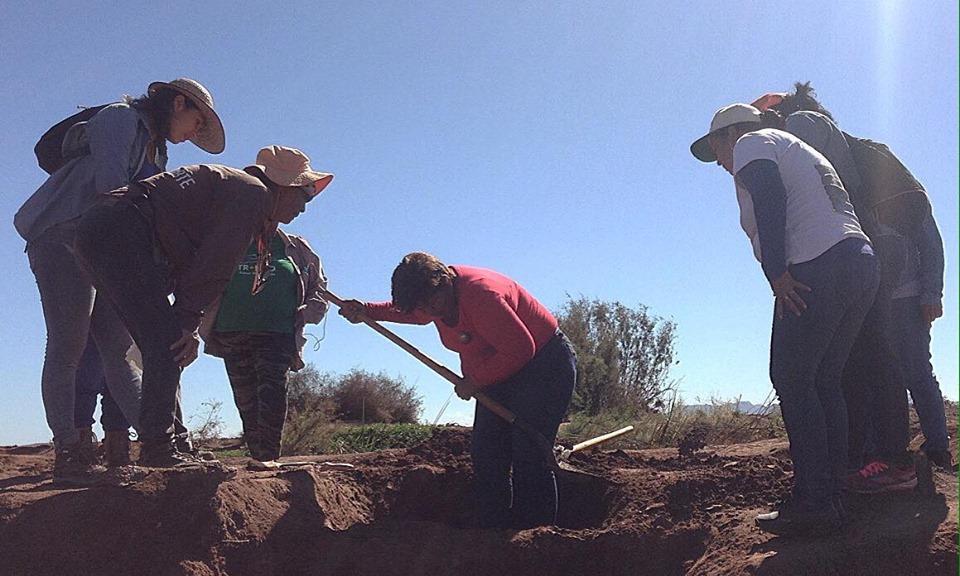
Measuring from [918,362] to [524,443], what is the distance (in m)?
1.99

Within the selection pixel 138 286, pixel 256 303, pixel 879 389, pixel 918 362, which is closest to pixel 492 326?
pixel 256 303

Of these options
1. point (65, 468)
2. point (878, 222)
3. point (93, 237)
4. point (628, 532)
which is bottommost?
point (628, 532)

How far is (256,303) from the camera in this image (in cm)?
403

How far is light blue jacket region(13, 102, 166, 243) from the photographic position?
3518mm

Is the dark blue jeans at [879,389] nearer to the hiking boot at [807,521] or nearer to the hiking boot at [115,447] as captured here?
the hiking boot at [807,521]

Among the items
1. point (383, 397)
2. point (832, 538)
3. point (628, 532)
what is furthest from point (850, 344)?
point (383, 397)

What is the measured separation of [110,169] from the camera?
350 centimetres

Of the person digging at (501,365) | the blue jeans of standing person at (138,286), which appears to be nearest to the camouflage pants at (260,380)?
the person digging at (501,365)

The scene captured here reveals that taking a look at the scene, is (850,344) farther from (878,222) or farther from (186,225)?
(186,225)

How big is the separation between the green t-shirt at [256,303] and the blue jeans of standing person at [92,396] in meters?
0.69

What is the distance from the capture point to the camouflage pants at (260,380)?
4016mm

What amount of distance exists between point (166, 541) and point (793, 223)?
2.79 meters

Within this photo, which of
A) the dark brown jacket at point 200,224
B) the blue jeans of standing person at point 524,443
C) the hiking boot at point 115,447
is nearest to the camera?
the dark brown jacket at point 200,224

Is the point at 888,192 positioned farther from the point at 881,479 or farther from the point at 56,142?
Result: the point at 56,142
